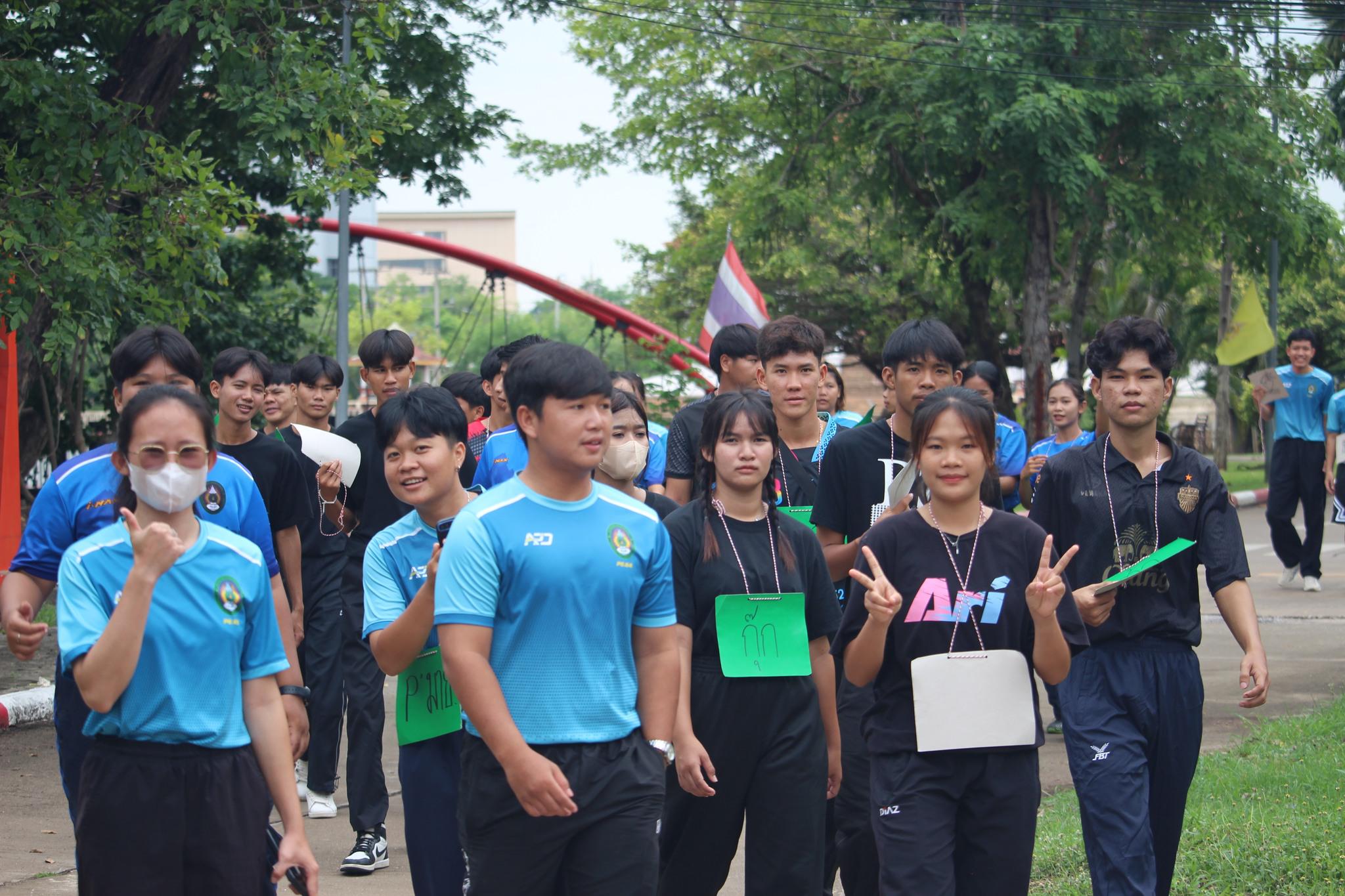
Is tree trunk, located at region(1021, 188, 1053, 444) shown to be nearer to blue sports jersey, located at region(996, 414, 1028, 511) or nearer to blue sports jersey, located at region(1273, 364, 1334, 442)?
blue sports jersey, located at region(1273, 364, 1334, 442)

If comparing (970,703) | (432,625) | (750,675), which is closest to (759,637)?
(750,675)

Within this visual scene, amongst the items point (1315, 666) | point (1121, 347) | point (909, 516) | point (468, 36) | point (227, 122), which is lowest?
point (1315, 666)

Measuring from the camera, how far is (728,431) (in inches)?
185

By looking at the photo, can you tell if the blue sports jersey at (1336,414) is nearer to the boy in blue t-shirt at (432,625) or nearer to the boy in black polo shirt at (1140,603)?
the boy in black polo shirt at (1140,603)

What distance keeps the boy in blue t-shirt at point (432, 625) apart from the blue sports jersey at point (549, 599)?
28.4 inches

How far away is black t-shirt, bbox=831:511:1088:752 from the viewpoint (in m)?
4.32

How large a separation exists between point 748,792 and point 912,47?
64.4 ft

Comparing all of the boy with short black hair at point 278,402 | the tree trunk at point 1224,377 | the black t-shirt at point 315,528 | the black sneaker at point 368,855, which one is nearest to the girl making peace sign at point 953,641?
the black sneaker at point 368,855

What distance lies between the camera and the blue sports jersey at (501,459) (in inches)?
255

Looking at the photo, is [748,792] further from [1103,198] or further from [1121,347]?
[1103,198]

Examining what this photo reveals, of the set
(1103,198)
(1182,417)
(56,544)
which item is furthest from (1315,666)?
(1182,417)

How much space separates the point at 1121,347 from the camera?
4.98 meters

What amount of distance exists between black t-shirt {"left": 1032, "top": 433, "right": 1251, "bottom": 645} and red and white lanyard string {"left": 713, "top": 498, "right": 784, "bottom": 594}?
0.96m

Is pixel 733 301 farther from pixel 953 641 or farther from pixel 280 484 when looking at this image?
pixel 953 641
